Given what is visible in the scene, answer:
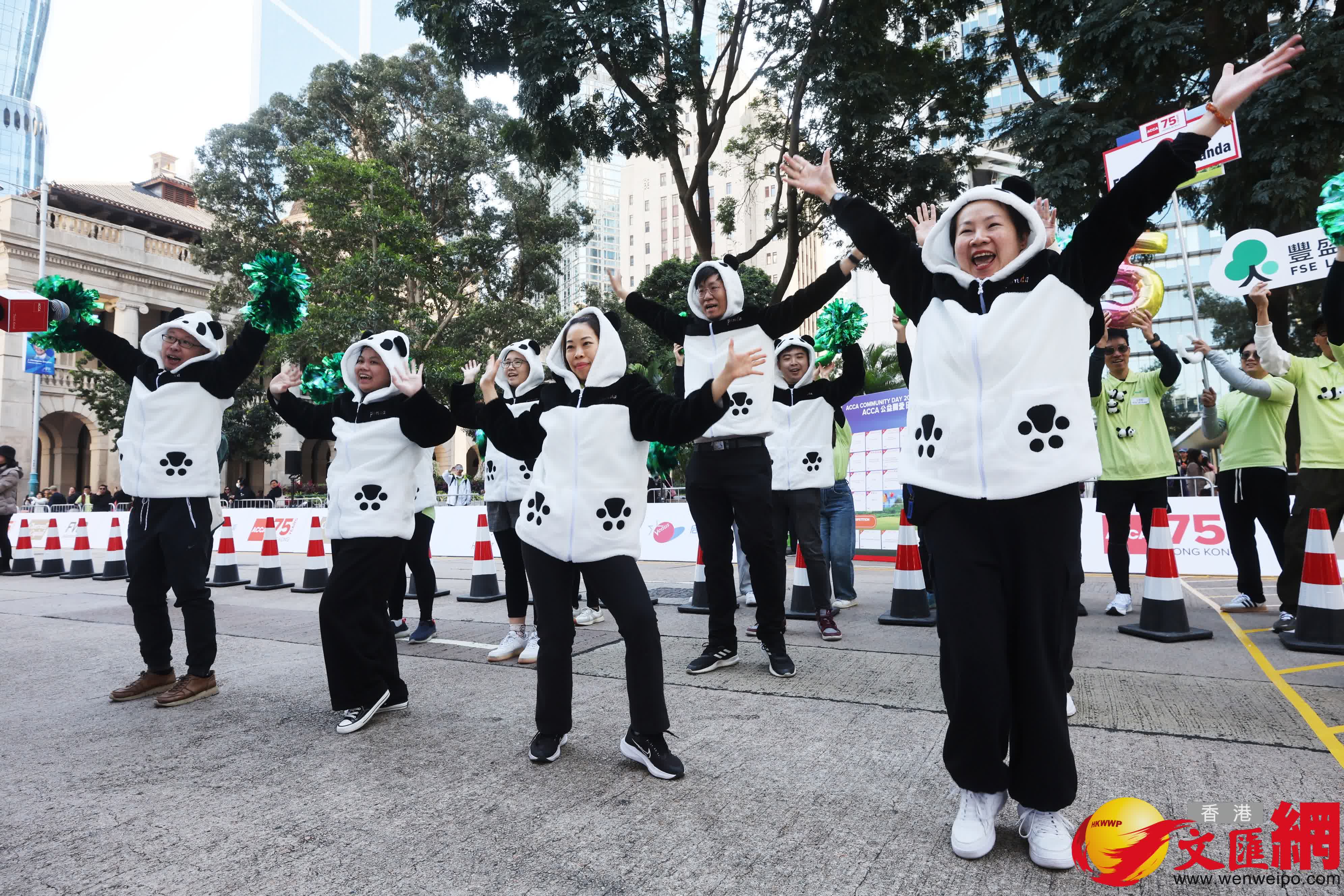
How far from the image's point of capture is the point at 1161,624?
534 cm

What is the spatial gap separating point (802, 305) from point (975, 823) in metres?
2.99

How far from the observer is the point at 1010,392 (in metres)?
2.41

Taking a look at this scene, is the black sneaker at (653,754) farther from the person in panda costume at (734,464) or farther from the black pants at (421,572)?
the black pants at (421,572)

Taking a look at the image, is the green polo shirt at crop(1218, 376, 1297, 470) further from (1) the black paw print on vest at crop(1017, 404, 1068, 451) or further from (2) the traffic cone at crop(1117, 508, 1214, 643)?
(1) the black paw print on vest at crop(1017, 404, 1068, 451)

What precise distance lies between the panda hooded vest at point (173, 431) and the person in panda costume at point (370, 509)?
0.85 meters

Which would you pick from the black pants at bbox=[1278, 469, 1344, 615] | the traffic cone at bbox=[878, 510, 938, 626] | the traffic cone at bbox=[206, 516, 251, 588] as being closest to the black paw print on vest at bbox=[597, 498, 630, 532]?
the traffic cone at bbox=[878, 510, 938, 626]

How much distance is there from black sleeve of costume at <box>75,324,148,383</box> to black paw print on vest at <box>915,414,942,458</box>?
4329 mm

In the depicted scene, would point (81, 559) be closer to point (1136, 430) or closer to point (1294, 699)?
point (1136, 430)

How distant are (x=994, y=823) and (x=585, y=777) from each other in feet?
4.60

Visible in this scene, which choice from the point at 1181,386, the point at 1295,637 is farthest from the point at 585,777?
the point at 1181,386

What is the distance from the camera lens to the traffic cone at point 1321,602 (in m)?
4.84

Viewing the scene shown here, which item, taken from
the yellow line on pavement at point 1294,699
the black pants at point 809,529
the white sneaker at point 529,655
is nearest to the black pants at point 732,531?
the black pants at point 809,529

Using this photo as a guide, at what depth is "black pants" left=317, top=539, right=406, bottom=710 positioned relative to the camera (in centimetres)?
375

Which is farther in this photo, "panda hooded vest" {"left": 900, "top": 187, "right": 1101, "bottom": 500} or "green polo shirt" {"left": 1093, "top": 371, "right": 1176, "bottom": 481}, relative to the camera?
"green polo shirt" {"left": 1093, "top": 371, "right": 1176, "bottom": 481}
